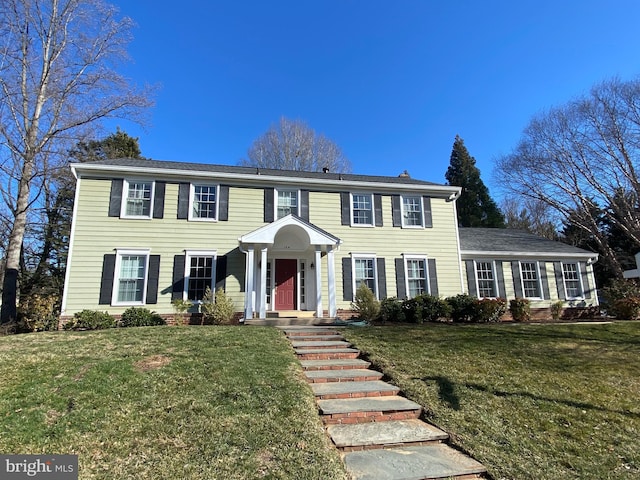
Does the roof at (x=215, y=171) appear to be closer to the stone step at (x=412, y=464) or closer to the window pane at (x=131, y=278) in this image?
the window pane at (x=131, y=278)

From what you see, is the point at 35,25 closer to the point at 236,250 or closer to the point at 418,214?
the point at 236,250

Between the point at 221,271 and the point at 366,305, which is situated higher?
the point at 221,271

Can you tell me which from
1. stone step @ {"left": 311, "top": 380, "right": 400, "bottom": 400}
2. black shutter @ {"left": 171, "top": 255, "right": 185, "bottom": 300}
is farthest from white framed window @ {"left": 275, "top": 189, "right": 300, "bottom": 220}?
stone step @ {"left": 311, "top": 380, "right": 400, "bottom": 400}

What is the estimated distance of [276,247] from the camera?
13.0m

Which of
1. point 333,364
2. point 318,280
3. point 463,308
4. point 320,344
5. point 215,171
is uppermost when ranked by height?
point 215,171

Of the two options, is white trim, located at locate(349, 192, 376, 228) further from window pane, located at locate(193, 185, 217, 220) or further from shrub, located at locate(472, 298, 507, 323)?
window pane, located at locate(193, 185, 217, 220)

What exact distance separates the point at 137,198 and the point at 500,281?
1452 cm

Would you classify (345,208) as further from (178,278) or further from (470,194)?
(470,194)

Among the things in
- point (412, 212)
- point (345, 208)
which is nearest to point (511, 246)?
point (412, 212)

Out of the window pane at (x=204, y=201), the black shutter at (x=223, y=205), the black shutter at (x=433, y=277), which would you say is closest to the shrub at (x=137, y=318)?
the window pane at (x=204, y=201)

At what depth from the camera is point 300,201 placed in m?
13.6

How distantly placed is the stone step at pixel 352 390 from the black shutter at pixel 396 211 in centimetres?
933

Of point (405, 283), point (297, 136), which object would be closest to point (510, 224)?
point (297, 136)

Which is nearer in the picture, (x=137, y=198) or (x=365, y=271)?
(x=137, y=198)
